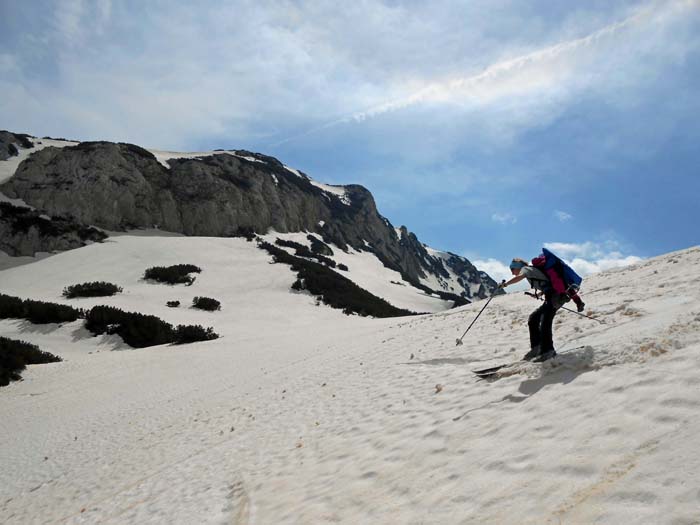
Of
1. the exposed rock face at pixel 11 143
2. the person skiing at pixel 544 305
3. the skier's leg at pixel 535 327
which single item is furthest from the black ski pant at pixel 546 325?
the exposed rock face at pixel 11 143

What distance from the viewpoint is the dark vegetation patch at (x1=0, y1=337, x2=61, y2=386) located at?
44.7 feet

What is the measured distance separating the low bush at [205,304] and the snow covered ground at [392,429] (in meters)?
9.55

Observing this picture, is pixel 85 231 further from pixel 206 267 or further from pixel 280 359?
pixel 280 359

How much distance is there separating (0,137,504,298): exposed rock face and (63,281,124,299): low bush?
2648 centimetres

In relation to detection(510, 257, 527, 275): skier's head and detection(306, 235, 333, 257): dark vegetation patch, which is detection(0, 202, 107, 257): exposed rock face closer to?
detection(306, 235, 333, 257): dark vegetation patch

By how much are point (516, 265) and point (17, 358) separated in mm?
16943

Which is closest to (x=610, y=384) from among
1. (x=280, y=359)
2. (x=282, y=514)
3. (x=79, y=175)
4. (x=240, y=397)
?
(x=282, y=514)

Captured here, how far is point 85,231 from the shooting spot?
1678 inches

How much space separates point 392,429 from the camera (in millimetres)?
5738

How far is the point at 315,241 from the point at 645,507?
5920 centimetres

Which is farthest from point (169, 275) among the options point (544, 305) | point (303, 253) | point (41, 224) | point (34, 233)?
point (544, 305)

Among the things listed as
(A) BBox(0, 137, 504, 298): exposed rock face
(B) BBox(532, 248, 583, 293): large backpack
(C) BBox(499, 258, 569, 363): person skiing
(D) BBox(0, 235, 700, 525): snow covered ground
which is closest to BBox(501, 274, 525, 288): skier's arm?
(C) BBox(499, 258, 569, 363): person skiing

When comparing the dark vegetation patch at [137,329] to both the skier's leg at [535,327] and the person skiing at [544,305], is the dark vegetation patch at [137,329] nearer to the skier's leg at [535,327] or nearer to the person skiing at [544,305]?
the skier's leg at [535,327]

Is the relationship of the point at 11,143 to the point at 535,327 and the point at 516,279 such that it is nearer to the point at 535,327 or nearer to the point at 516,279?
the point at 516,279
